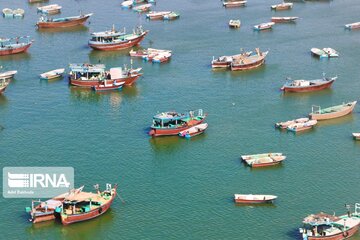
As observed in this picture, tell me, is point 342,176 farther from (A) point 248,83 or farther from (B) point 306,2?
(B) point 306,2

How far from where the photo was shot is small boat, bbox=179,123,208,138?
8131 centimetres

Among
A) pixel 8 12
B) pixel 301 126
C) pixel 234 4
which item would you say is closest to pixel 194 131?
Result: pixel 301 126

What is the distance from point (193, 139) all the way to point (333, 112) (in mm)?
16583

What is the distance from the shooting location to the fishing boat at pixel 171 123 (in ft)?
265

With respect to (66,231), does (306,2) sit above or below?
above

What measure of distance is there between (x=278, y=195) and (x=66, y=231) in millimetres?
19264

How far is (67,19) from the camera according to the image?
127688 millimetres

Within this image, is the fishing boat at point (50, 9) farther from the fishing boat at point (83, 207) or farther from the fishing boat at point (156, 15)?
the fishing boat at point (83, 207)

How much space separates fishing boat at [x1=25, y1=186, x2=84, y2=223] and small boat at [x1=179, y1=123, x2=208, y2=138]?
745 inches

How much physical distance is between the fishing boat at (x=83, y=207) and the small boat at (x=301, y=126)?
25.0 metres

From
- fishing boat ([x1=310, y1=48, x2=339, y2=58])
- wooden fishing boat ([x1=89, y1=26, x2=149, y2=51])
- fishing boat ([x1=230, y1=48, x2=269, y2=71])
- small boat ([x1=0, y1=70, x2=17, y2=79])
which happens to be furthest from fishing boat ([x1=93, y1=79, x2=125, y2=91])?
fishing boat ([x1=310, y1=48, x2=339, y2=58])

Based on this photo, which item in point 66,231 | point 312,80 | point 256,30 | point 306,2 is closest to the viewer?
point 66,231

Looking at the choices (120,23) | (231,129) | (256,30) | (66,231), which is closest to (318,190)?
(231,129)

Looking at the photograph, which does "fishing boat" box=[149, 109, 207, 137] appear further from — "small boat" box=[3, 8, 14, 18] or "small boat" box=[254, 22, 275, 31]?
"small boat" box=[3, 8, 14, 18]
